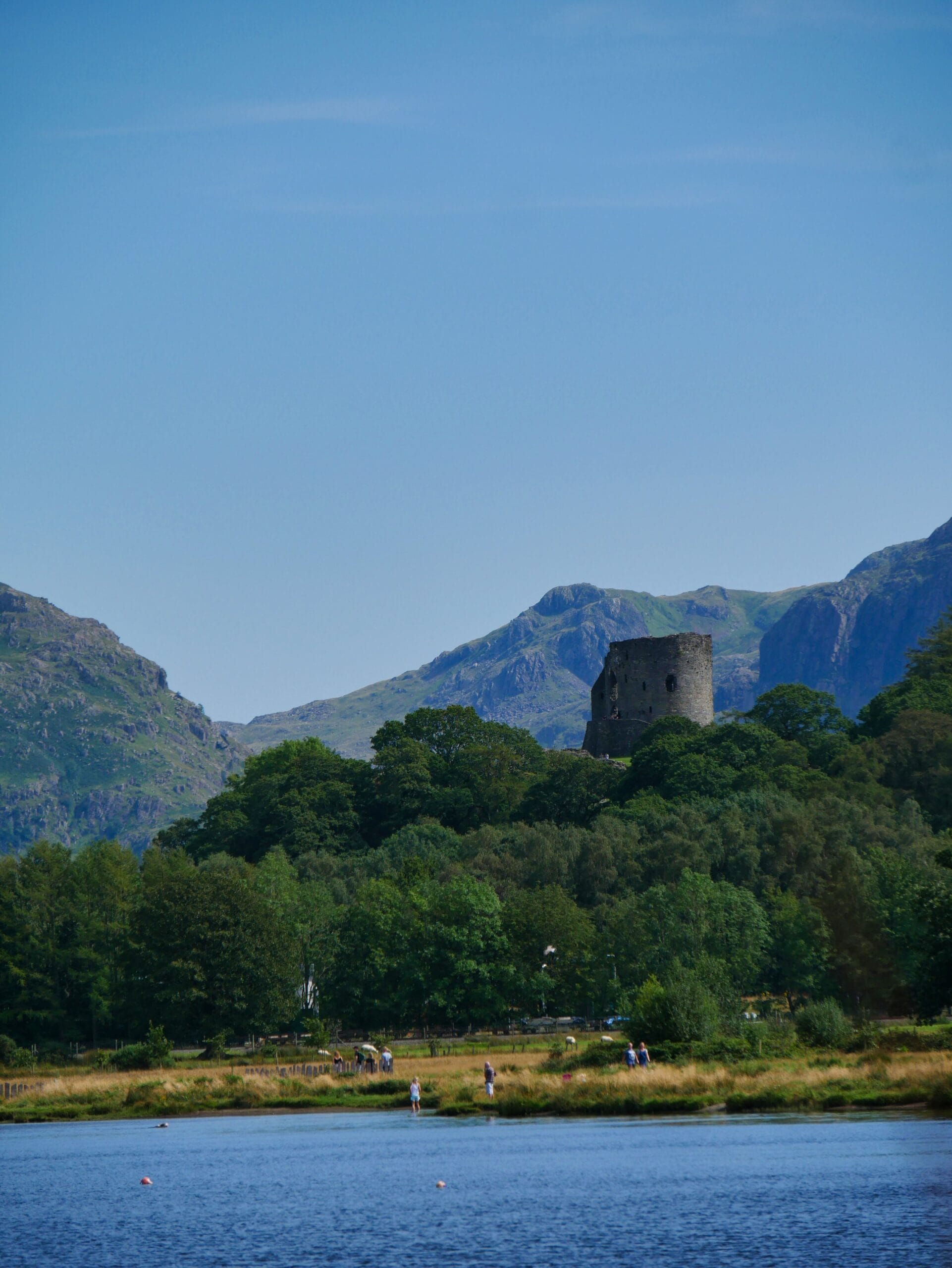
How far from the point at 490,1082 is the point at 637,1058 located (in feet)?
25.3

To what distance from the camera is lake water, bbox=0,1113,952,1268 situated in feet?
119

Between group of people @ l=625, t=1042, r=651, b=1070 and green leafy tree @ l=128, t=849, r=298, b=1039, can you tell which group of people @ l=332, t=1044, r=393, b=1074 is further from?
group of people @ l=625, t=1042, r=651, b=1070

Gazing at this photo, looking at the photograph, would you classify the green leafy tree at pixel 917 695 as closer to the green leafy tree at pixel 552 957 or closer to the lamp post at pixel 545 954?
the green leafy tree at pixel 552 957

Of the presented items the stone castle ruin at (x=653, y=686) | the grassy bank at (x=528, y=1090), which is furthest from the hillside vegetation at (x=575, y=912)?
the stone castle ruin at (x=653, y=686)

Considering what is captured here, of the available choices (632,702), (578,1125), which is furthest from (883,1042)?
Answer: (632,702)

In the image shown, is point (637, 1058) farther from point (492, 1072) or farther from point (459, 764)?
point (459, 764)

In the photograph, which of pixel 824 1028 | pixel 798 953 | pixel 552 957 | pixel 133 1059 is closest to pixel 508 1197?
pixel 824 1028

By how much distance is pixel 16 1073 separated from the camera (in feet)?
299

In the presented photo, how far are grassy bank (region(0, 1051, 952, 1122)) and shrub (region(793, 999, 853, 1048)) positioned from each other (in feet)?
7.46

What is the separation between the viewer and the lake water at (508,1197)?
36.2 meters

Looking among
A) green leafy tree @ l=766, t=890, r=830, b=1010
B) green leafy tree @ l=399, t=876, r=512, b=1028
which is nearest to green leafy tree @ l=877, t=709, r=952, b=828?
green leafy tree @ l=766, t=890, r=830, b=1010

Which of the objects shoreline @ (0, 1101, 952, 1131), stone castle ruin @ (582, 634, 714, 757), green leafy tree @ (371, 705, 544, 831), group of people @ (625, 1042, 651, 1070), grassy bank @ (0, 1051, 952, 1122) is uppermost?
stone castle ruin @ (582, 634, 714, 757)

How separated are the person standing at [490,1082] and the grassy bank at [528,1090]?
36 centimetres

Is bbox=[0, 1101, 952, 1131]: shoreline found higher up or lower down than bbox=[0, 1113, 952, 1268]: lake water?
higher up
